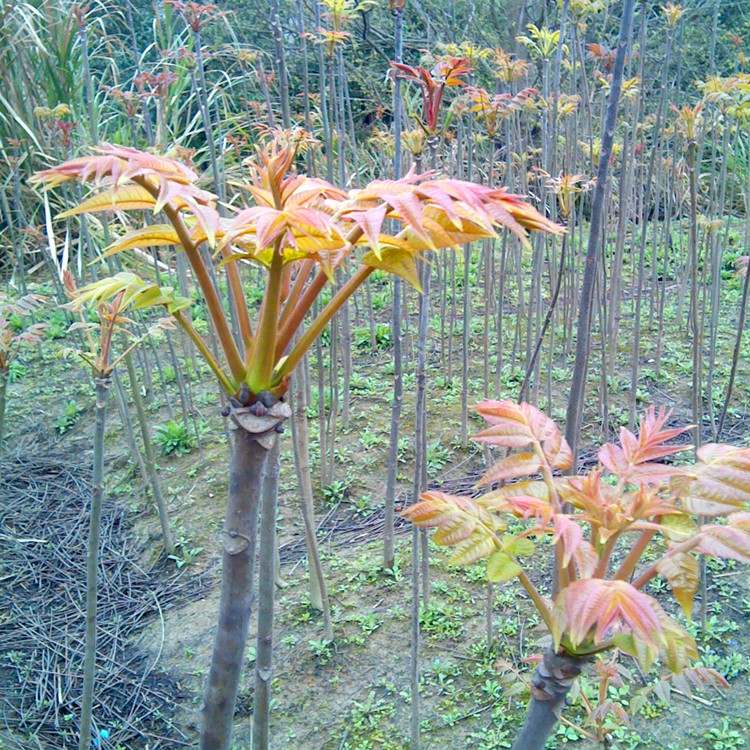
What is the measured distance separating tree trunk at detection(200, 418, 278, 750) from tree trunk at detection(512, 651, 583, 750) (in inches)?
10.7

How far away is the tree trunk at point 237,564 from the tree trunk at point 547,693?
27 centimetres

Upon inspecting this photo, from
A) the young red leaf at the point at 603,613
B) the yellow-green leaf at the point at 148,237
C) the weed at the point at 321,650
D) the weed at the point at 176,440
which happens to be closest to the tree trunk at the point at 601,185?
the young red leaf at the point at 603,613

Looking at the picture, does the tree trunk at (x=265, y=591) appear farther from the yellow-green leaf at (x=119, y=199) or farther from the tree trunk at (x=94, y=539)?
the yellow-green leaf at (x=119, y=199)

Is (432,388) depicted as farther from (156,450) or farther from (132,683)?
(132,683)

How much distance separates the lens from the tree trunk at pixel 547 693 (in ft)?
1.84

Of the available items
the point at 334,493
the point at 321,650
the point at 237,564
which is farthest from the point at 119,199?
the point at 334,493

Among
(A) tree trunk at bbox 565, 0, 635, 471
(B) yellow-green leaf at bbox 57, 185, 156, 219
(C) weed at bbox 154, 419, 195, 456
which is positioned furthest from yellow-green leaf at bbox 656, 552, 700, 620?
(C) weed at bbox 154, 419, 195, 456

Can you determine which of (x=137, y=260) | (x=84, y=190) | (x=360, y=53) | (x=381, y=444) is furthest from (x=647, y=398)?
(x=360, y=53)

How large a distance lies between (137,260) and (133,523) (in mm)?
2230

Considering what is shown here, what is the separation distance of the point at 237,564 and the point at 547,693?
0.30 meters

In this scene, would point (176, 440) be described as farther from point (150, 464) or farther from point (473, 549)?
point (473, 549)

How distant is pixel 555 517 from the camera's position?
58 centimetres

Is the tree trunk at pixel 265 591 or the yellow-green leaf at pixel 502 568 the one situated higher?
the yellow-green leaf at pixel 502 568

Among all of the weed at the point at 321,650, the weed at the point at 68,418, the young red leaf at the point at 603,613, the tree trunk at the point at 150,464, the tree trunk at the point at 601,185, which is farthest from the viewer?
the weed at the point at 68,418
